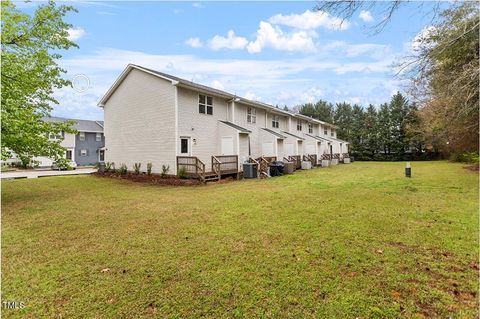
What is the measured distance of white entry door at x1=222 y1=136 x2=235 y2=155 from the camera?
54.3 feet

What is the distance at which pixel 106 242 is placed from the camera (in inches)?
189

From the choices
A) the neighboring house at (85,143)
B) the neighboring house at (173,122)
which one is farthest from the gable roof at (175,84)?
the neighboring house at (85,143)

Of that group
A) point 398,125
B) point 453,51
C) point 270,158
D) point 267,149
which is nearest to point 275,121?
point 267,149

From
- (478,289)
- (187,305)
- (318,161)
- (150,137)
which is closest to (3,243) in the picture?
(187,305)

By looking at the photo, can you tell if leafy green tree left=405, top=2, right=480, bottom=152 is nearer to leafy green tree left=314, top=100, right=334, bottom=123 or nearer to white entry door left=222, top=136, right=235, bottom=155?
white entry door left=222, top=136, right=235, bottom=155

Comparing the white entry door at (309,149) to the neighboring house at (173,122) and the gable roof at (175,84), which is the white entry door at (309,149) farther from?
the gable roof at (175,84)

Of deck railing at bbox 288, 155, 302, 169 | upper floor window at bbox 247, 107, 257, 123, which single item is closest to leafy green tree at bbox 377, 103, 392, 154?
deck railing at bbox 288, 155, 302, 169

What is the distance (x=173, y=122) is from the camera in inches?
577

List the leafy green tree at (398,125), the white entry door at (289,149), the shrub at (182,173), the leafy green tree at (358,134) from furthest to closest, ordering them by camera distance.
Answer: the leafy green tree at (358,134) → the leafy green tree at (398,125) → the white entry door at (289,149) → the shrub at (182,173)

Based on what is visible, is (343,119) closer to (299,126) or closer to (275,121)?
(299,126)

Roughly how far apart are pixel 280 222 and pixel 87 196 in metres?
8.26

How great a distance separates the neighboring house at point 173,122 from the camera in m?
15.0

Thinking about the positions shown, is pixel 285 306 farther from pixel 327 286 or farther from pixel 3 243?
pixel 3 243

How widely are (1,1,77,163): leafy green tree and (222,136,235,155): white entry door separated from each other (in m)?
9.18
